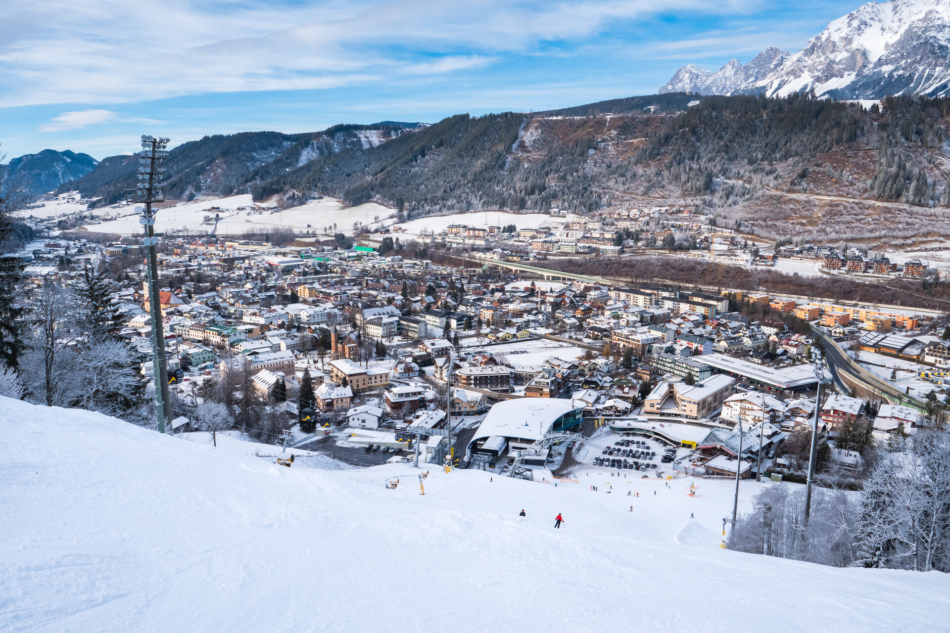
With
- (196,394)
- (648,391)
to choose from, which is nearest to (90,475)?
(196,394)

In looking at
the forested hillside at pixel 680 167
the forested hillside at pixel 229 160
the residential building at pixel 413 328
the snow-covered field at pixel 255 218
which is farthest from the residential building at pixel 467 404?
the forested hillside at pixel 229 160

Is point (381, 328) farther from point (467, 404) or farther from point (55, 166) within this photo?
point (55, 166)

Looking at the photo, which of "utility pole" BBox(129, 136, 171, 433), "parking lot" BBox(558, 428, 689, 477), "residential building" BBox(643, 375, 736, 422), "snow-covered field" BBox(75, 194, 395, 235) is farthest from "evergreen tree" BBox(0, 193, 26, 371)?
"snow-covered field" BBox(75, 194, 395, 235)

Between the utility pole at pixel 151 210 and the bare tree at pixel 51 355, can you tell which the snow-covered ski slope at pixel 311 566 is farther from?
the bare tree at pixel 51 355

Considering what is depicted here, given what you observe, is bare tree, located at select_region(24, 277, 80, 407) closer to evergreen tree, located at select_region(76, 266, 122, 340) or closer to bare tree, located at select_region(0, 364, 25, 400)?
bare tree, located at select_region(0, 364, 25, 400)

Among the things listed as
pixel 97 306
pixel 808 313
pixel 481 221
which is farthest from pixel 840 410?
pixel 481 221
